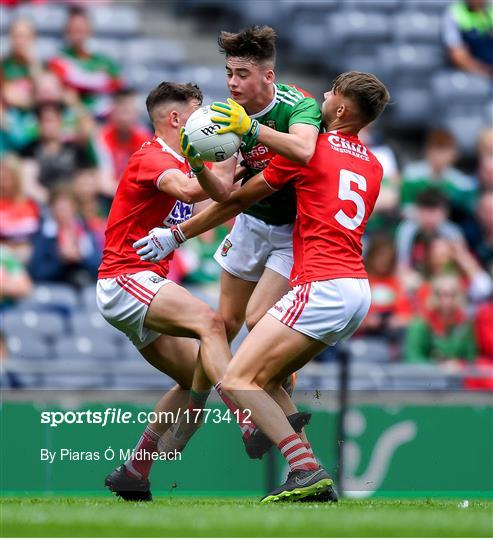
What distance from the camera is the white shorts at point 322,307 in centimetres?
724

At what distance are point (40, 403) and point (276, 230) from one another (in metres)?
2.30

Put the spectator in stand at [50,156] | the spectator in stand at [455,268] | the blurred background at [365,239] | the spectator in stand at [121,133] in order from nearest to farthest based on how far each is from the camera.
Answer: the blurred background at [365,239] → the spectator in stand at [50,156] → the spectator in stand at [455,268] → the spectator in stand at [121,133]

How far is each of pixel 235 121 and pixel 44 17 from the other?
324 inches

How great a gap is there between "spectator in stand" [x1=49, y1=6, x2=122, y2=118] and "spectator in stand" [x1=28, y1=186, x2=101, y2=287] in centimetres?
154

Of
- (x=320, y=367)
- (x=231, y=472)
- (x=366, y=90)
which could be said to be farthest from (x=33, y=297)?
(x=366, y=90)

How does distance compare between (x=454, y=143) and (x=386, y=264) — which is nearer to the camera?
(x=386, y=264)

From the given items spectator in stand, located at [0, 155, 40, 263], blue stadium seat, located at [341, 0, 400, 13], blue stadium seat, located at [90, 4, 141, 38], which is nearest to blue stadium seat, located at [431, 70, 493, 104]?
blue stadium seat, located at [341, 0, 400, 13]

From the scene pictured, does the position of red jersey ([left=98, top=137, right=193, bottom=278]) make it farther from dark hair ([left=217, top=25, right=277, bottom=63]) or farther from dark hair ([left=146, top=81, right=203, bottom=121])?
→ dark hair ([left=217, top=25, right=277, bottom=63])

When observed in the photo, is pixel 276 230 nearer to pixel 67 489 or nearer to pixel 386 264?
pixel 67 489

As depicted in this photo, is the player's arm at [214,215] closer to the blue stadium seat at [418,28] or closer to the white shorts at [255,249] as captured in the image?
the white shorts at [255,249]

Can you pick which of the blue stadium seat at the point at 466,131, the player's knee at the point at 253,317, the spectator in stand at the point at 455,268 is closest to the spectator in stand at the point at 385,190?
the spectator in stand at the point at 455,268

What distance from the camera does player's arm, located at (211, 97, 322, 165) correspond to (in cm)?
711

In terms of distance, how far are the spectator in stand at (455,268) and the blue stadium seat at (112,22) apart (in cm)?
459

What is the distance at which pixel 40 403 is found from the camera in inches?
362
